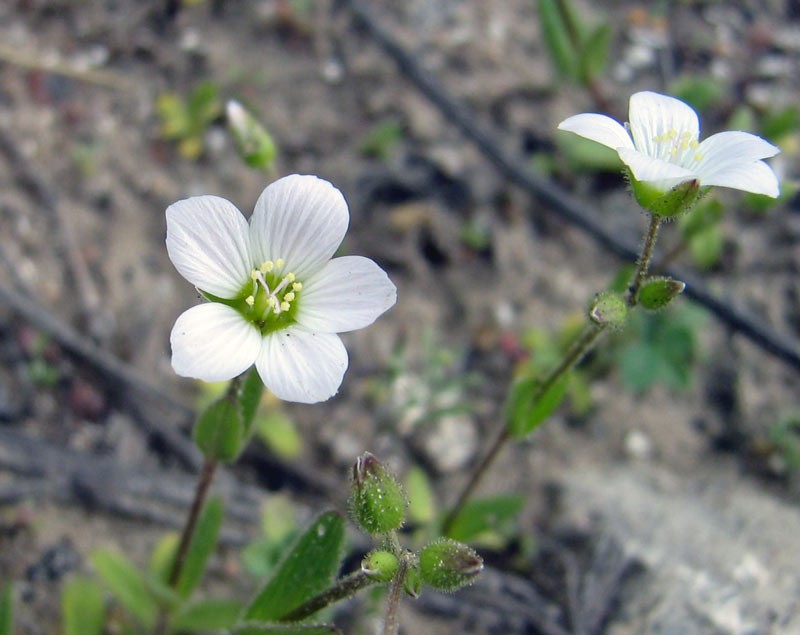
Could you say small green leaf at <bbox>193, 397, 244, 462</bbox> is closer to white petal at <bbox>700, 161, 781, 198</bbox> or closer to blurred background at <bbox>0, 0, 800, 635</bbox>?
blurred background at <bbox>0, 0, 800, 635</bbox>

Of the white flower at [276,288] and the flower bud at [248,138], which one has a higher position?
the flower bud at [248,138]

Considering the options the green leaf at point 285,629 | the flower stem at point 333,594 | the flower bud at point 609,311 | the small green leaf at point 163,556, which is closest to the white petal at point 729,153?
the flower bud at point 609,311

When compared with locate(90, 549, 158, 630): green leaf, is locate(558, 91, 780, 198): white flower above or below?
above

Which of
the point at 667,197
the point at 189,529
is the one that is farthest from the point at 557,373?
the point at 189,529

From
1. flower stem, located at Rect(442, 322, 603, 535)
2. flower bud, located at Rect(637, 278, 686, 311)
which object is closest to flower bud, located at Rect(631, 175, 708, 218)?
flower bud, located at Rect(637, 278, 686, 311)

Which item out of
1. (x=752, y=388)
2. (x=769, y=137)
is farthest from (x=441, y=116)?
(x=752, y=388)

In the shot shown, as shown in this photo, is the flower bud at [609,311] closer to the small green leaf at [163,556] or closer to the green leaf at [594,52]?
the small green leaf at [163,556]

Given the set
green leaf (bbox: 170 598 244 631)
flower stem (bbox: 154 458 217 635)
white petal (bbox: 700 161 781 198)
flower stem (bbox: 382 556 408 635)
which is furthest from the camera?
green leaf (bbox: 170 598 244 631)
